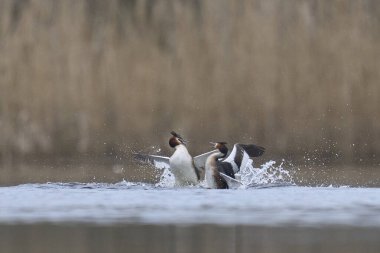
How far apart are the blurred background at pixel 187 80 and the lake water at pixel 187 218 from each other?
6.46ft

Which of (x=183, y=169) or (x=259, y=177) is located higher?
(x=183, y=169)

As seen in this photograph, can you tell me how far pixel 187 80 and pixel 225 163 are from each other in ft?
7.32

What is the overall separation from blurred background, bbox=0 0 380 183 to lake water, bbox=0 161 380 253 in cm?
197

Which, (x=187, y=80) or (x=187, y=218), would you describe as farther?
(x=187, y=80)

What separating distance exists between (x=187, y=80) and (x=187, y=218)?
20.6 ft

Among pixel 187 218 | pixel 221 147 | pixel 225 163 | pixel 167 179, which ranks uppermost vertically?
pixel 221 147

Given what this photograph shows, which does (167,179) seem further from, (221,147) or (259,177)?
(259,177)

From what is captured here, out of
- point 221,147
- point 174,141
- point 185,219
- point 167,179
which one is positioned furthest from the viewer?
point 167,179

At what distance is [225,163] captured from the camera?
15.7m

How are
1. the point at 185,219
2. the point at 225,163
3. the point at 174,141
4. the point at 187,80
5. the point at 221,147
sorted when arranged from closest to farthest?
1. the point at 185,219
2. the point at 225,163
3. the point at 221,147
4. the point at 174,141
5. the point at 187,80

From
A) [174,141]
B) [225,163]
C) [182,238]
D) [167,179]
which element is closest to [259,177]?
[225,163]

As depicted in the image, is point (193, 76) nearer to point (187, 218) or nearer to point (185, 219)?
point (187, 218)

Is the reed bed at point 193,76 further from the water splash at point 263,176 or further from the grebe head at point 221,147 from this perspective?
the grebe head at point 221,147

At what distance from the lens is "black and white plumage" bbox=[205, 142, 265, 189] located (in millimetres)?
15484
